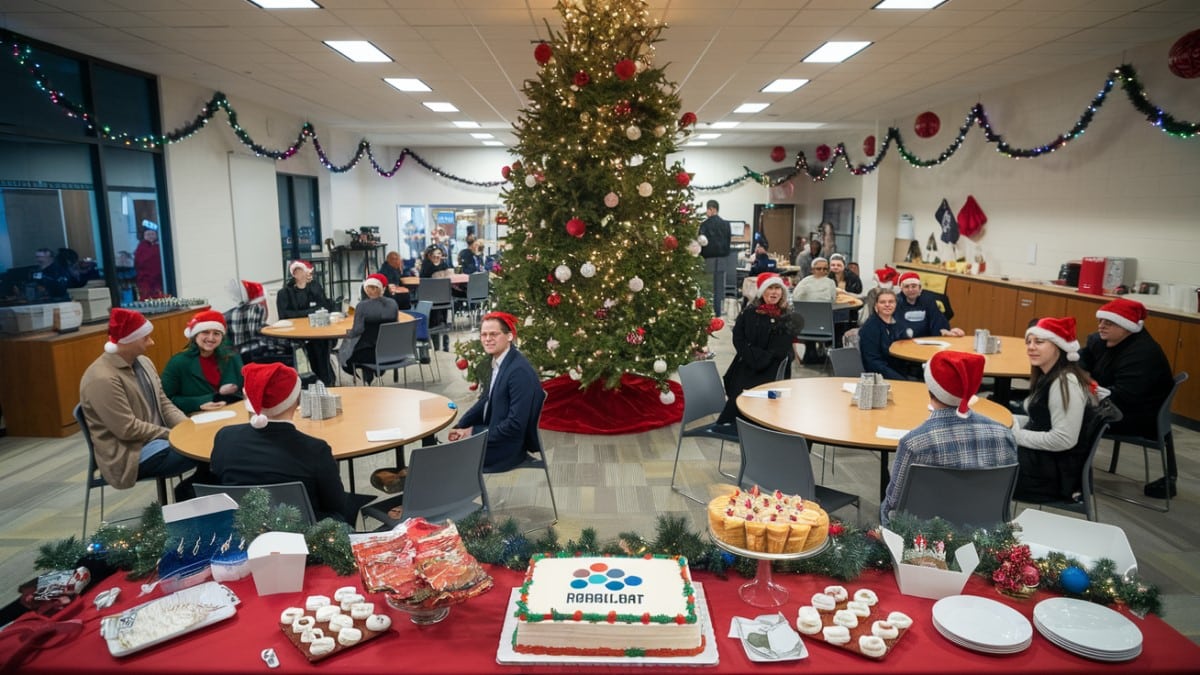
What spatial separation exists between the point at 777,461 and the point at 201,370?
387 centimetres

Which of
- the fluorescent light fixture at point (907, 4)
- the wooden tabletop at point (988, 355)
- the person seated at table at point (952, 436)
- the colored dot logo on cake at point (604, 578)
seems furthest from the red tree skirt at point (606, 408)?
the colored dot logo on cake at point (604, 578)

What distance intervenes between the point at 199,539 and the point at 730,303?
531 inches

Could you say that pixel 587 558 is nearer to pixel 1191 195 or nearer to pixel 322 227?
pixel 1191 195

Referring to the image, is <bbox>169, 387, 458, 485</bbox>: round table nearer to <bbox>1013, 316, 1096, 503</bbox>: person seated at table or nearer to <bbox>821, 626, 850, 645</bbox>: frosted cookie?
<bbox>821, 626, 850, 645</bbox>: frosted cookie

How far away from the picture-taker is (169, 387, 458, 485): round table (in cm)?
364

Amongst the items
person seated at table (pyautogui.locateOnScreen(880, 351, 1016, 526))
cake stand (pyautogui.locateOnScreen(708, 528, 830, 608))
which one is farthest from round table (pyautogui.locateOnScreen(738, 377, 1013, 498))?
cake stand (pyautogui.locateOnScreen(708, 528, 830, 608))

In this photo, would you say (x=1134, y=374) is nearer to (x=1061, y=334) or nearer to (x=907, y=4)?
(x=1061, y=334)

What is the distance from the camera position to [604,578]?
1.86 metres

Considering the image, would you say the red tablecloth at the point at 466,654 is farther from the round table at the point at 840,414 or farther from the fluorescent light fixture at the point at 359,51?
the fluorescent light fixture at the point at 359,51

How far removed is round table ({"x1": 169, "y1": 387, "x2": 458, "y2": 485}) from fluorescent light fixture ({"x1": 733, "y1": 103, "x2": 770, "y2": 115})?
885 centimetres

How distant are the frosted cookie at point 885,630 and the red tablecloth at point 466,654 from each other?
0.13 ft

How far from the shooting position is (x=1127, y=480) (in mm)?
5336

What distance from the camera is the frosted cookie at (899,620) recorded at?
1.80m

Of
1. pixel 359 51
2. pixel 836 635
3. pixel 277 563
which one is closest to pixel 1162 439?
pixel 836 635
